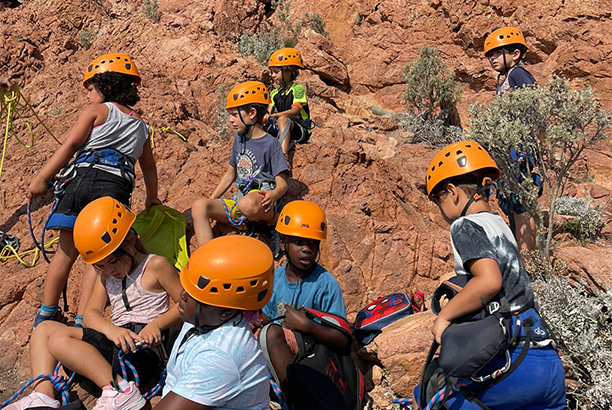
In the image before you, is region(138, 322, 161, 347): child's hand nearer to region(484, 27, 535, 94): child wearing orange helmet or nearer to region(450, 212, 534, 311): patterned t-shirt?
region(450, 212, 534, 311): patterned t-shirt

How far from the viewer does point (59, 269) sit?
373cm

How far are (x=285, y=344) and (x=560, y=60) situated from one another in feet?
40.3

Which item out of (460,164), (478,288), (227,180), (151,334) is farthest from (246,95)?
(478,288)

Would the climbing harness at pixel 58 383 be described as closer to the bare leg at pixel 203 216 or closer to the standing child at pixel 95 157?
the standing child at pixel 95 157

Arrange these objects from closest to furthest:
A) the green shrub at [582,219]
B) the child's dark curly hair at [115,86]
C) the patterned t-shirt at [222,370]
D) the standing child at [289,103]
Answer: the patterned t-shirt at [222,370]
the child's dark curly hair at [115,86]
the standing child at [289,103]
the green shrub at [582,219]

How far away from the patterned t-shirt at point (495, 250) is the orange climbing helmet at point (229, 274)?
1.01 metres

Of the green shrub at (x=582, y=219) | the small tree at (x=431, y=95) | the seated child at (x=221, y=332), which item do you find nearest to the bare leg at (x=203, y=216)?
the seated child at (x=221, y=332)

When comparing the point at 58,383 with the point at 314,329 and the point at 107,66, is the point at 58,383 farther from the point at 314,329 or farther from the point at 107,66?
the point at 107,66

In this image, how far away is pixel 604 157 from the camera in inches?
422

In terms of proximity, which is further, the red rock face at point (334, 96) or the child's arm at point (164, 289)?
the red rock face at point (334, 96)

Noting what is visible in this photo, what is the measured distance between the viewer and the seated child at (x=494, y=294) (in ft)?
7.91

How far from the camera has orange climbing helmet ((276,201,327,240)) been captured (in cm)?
374

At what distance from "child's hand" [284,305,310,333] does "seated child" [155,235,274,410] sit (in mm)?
863

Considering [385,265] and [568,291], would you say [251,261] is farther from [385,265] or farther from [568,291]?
[568,291]
